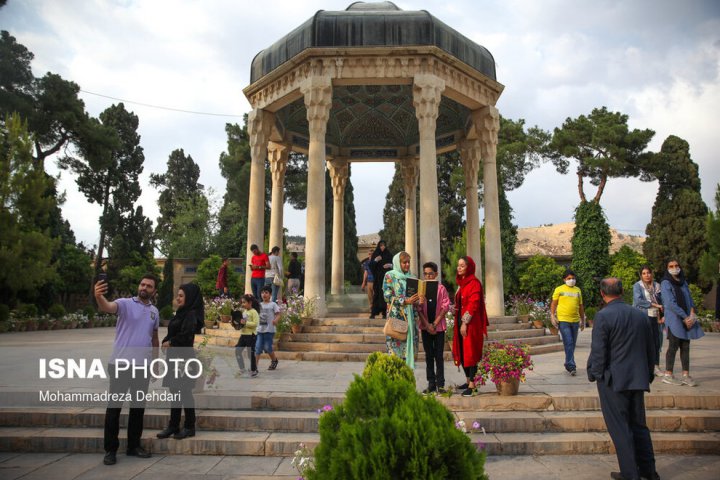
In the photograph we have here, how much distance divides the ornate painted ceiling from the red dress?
10.9 meters

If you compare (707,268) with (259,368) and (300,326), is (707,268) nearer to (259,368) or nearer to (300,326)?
(300,326)

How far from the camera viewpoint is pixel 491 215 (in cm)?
1408

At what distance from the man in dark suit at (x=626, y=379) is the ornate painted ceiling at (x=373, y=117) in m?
12.9

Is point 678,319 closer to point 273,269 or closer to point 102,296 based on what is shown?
point 102,296

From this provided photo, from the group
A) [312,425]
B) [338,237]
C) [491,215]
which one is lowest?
[312,425]

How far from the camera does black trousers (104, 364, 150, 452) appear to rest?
15.5 feet

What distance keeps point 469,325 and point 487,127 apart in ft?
32.8

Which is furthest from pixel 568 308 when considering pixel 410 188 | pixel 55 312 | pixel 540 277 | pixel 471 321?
pixel 55 312

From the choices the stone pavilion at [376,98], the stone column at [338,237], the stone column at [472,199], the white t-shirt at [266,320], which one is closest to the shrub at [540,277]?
the stone column at [472,199]

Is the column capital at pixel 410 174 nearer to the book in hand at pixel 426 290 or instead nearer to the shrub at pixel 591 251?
the book in hand at pixel 426 290

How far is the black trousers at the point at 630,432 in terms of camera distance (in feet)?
13.3

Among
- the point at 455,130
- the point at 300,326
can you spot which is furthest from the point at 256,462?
the point at 455,130

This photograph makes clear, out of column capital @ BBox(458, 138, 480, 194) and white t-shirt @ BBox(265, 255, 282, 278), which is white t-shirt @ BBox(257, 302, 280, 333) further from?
column capital @ BBox(458, 138, 480, 194)

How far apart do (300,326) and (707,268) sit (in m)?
24.5
